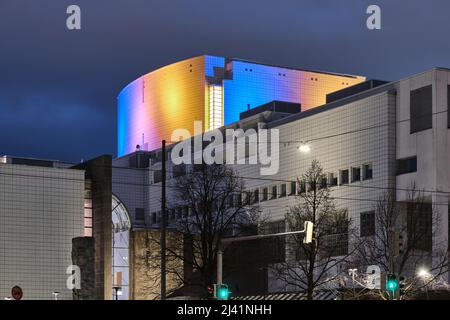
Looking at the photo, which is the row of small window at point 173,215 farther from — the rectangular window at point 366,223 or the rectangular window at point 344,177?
the rectangular window at point 366,223

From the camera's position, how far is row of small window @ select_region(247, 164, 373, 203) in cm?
8044

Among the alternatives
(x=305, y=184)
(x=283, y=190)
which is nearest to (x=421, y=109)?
(x=305, y=184)

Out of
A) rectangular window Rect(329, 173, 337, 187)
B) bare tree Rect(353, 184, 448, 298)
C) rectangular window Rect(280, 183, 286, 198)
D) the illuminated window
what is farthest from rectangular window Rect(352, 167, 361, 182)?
the illuminated window

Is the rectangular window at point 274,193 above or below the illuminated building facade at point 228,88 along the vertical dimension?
below

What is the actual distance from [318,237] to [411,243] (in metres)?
6.29

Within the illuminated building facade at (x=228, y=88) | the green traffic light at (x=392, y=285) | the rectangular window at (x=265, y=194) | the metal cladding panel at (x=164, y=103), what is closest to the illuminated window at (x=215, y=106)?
the illuminated building facade at (x=228, y=88)

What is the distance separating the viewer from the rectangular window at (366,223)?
7581 cm

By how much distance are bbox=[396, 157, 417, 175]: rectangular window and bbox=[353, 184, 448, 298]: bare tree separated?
2569mm

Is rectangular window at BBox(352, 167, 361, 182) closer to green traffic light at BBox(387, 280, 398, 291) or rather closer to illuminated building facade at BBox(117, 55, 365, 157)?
green traffic light at BBox(387, 280, 398, 291)

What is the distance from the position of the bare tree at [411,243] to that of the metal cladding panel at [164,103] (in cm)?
10049
